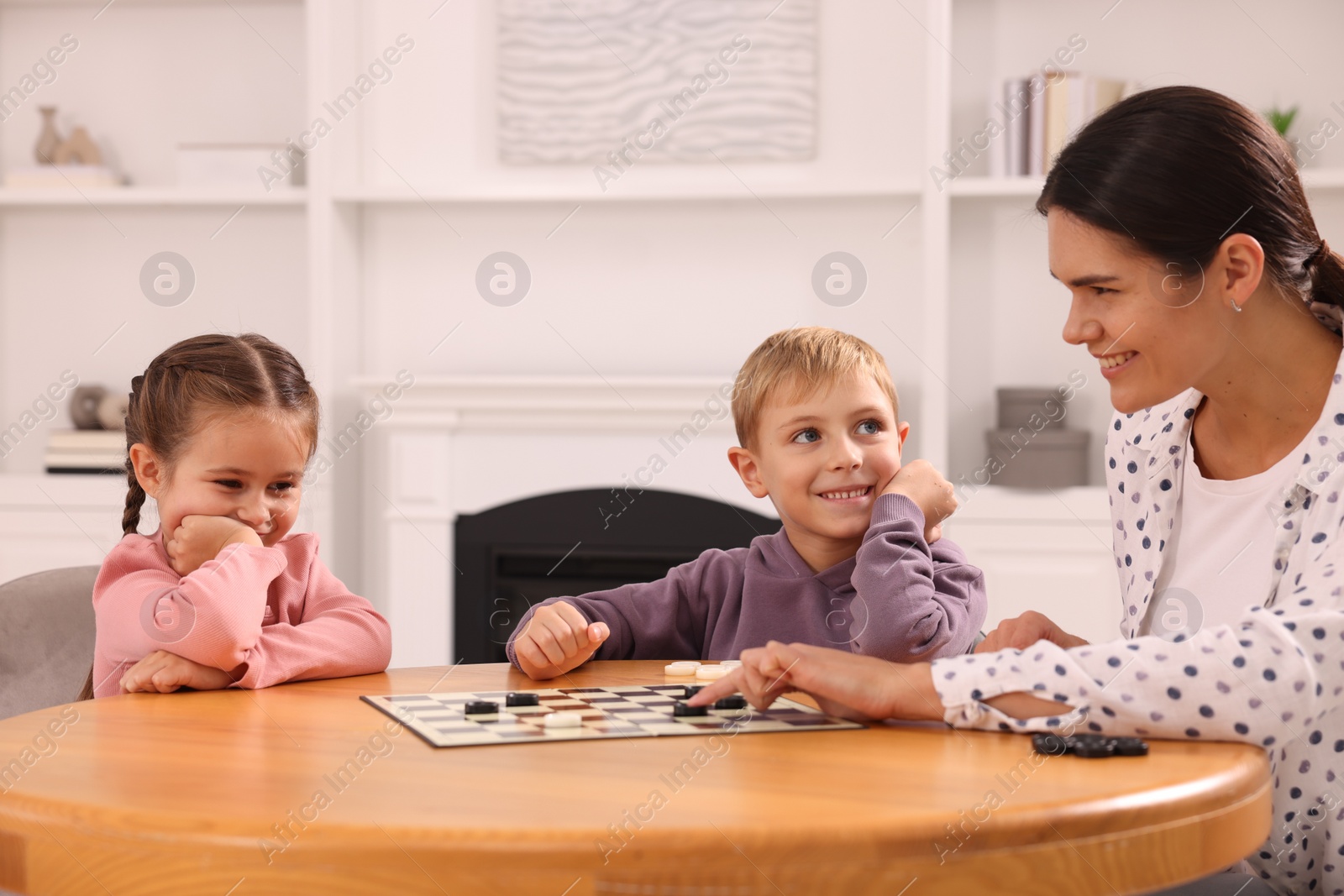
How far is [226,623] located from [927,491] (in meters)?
0.79

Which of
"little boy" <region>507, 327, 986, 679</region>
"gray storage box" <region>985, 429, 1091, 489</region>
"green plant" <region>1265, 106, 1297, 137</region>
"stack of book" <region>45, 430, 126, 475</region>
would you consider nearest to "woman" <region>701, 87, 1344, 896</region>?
"little boy" <region>507, 327, 986, 679</region>

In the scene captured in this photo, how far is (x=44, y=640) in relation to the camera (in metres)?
1.62

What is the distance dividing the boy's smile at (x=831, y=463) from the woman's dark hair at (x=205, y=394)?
1.98 ft

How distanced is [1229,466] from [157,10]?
11.5 feet

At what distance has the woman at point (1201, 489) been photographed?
100 centimetres

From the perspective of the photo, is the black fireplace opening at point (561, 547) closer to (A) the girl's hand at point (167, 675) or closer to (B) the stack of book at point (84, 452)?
(B) the stack of book at point (84, 452)

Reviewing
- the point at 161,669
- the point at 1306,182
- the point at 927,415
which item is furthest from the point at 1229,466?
the point at 1306,182

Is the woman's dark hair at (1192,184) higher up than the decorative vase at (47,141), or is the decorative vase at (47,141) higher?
the decorative vase at (47,141)

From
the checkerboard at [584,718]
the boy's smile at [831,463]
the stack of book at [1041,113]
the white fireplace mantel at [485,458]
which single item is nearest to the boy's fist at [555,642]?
the checkerboard at [584,718]

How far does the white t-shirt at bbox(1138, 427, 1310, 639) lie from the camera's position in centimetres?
132

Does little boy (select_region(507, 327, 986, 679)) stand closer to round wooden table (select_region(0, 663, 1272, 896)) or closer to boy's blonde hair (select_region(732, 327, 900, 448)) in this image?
boy's blonde hair (select_region(732, 327, 900, 448))

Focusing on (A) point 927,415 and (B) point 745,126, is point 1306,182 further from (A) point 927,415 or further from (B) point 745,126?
(B) point 745,126

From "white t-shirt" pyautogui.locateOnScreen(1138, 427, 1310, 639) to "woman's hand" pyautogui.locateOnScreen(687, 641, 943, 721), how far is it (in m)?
0.45

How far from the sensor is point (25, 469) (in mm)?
3820
